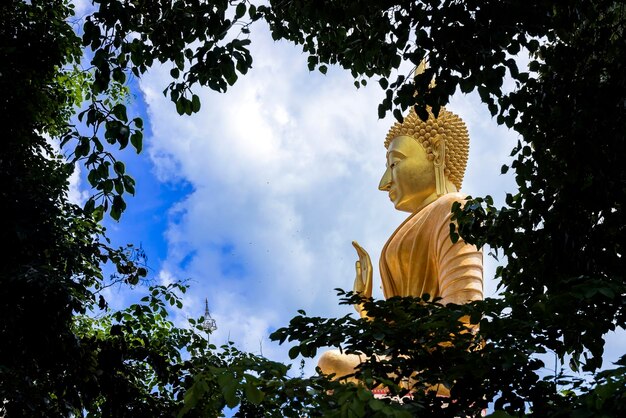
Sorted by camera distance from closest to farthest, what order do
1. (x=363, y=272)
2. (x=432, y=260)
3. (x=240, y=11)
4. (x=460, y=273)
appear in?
(x=240, y=11)
(x=460, y=273)
(x=432, y=260)
(x=363, y=272)

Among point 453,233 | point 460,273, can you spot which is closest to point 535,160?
point 453,233

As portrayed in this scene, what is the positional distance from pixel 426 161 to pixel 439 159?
0.36 ft

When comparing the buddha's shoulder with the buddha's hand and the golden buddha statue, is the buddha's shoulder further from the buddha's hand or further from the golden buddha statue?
the buddha's hand

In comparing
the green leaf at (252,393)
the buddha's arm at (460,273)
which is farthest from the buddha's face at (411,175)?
the green leaf at (252,393)

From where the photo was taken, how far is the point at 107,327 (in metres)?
9.34

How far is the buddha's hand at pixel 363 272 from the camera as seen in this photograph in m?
8.64

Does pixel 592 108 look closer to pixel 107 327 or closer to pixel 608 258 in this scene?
pixel 608 258

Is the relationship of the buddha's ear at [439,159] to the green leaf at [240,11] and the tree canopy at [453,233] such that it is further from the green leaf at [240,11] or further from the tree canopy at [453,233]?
the green leaf at [240,11]

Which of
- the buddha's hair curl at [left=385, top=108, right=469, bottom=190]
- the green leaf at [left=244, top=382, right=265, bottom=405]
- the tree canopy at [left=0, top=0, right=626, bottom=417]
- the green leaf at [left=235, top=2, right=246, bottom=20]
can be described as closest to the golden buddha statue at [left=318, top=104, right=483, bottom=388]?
the buddha's hair curl at [left=385, top=108, right=469, bottom=190]

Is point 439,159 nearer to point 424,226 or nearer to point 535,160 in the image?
point 424,226

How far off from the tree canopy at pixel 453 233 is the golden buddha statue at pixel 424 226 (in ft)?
5.65

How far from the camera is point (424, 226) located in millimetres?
8344

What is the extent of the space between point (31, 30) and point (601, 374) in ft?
18.6

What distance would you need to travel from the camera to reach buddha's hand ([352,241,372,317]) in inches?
340
